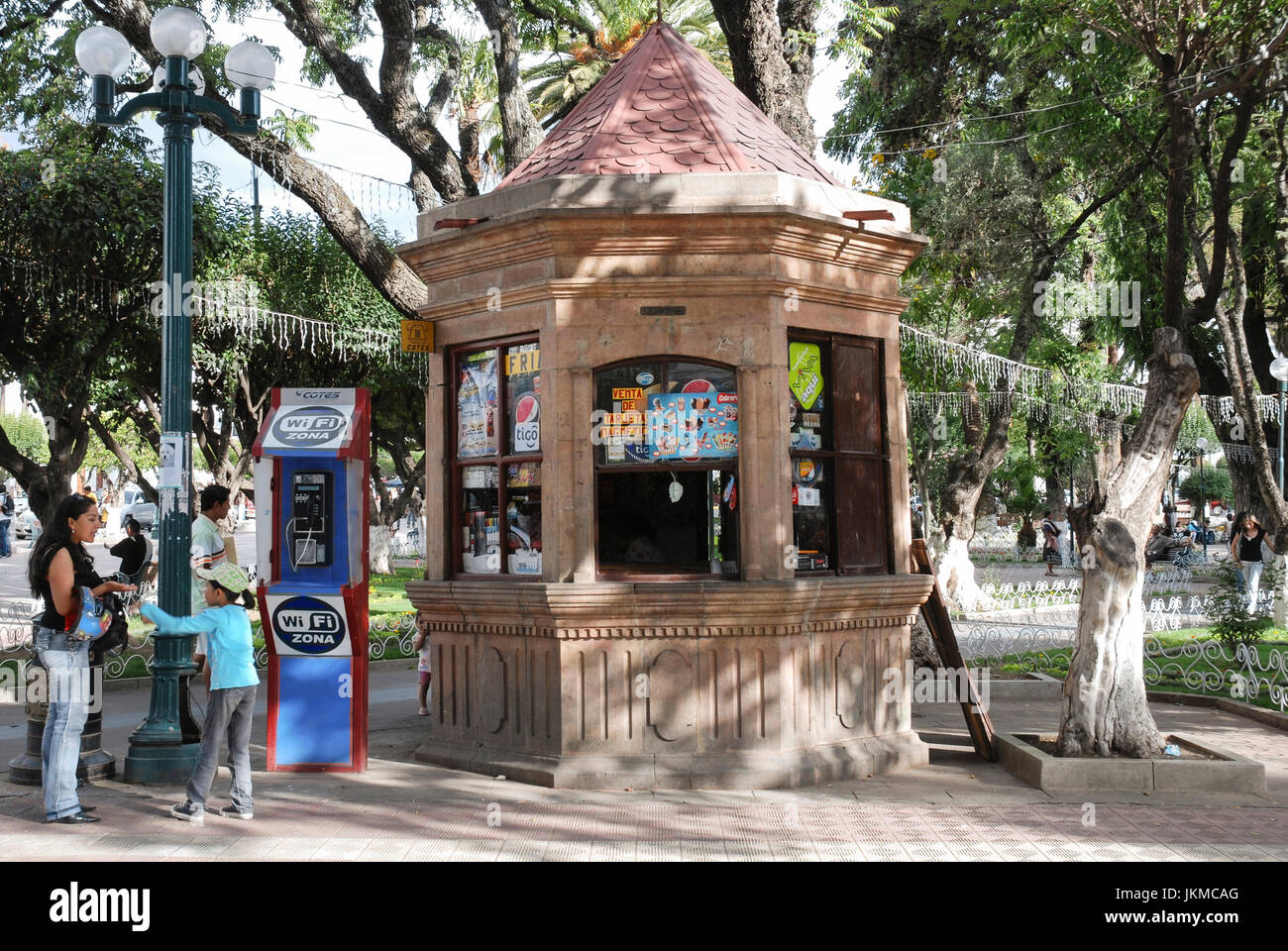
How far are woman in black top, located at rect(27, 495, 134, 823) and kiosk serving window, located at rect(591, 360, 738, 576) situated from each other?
3302mm

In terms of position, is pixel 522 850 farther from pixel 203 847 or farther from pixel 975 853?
pixel 975 853

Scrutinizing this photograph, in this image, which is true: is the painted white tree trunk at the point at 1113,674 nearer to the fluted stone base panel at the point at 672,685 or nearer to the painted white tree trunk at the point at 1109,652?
the painted white tree trunk at the point at 1109,652

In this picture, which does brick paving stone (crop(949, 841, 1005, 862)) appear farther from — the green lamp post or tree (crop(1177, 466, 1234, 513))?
tree (crop(1177, 466, 1234, 513))

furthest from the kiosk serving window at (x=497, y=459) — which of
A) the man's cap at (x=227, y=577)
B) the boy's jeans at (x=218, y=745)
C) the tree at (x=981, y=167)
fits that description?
the tree at (x=981, y=167)

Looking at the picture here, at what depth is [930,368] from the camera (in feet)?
73.0

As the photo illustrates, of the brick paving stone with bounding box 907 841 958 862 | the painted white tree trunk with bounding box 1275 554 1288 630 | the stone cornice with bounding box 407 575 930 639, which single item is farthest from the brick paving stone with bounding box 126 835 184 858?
the painted white tree trunk with bounding box 1275 554 1288 630

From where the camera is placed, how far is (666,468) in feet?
26.3

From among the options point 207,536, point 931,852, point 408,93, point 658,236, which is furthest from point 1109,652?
point 408,93

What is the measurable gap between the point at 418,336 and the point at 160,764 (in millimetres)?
3603

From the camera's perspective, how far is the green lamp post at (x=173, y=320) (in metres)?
8.08

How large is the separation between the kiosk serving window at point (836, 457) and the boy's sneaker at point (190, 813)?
4.21 meters

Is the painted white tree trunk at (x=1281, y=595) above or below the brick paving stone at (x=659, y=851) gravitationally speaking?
above

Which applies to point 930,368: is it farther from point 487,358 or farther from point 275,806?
point 275,806

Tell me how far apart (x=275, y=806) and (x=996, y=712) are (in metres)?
7.28
